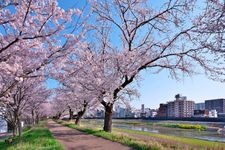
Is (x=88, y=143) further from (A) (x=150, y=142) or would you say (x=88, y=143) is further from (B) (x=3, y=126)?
(B) (x=3, y=126)

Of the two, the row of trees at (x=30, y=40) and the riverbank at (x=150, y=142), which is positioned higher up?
the row of trees at (x=30, y=40)

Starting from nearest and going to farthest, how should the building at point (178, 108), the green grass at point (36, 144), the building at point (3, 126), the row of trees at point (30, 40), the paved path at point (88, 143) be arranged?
1. the row of trees at point (30, 40)
2. the green grass at point (36, 144)
3. the paved path at point (88, 143)
4. the building at point (3, 126)
5. the building at point (178, 108)

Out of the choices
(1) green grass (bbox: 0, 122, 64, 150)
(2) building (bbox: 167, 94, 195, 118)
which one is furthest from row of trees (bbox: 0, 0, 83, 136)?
(2) building (bbox: 167, 94, 195, 118)

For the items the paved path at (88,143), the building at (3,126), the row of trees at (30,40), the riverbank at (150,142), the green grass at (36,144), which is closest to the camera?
the row of trees at (30,40)

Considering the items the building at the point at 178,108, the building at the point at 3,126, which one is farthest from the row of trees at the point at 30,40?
the building at the point at 178,108

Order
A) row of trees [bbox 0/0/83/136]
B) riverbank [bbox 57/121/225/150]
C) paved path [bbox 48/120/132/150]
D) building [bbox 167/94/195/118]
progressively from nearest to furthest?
1. row of trees [bbox 0/0/83/136]
2. riverbank [bbox 57/121/225/150]
3. paved path [bbox 48/120/132/150]
4. building [bbox 167/94/195/118]

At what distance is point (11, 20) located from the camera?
32.7 ft

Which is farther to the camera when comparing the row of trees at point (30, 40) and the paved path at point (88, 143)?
the paved path at point (88, 143)

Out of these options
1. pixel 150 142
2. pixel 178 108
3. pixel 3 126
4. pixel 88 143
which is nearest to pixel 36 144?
pixel 88 143

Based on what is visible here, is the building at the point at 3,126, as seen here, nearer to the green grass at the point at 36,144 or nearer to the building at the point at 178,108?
the green grass at the point at 36,144

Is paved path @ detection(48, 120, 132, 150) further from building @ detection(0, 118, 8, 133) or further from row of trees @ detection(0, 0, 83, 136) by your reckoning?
building @ detection(0, 118, 8, 133)

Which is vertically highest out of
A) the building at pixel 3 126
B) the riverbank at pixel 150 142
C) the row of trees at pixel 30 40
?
the row of trees at pixel 30 40

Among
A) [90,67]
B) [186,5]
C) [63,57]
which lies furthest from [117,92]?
[63,57]

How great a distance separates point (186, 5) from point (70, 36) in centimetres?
1079
